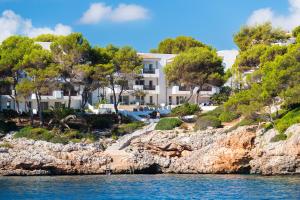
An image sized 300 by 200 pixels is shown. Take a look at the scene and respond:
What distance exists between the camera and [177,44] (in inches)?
4478

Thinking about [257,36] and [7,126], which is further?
[257,36]

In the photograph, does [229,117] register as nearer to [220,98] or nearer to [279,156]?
[279,156]

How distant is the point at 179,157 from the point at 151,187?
13406mm

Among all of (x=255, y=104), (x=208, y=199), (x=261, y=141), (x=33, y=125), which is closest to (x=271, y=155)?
(x=261, y=141)

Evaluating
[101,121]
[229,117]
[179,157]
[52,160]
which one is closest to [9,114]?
[101,121]

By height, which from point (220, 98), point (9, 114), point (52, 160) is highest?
point (220, 98)

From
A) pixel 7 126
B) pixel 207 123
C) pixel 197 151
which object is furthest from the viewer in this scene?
pixel 7 126

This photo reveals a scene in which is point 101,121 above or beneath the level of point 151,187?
above

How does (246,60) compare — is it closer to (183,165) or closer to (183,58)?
(183,58)

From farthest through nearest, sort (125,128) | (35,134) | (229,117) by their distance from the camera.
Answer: (125,128), (229,117), (35,134)

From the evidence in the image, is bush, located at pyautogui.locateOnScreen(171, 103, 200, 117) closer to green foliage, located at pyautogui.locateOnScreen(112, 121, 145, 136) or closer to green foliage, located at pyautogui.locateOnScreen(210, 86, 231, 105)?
green foliage, located at pyautogui.locateOnScreen(112, 121, 145, 136)

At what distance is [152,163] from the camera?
53344 millimetres

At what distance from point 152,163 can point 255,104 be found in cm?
1007

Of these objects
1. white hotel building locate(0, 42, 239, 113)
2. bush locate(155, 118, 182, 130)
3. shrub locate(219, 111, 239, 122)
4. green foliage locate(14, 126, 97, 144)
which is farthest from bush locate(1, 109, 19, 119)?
shrub locate(219, 111, 239, 122)
